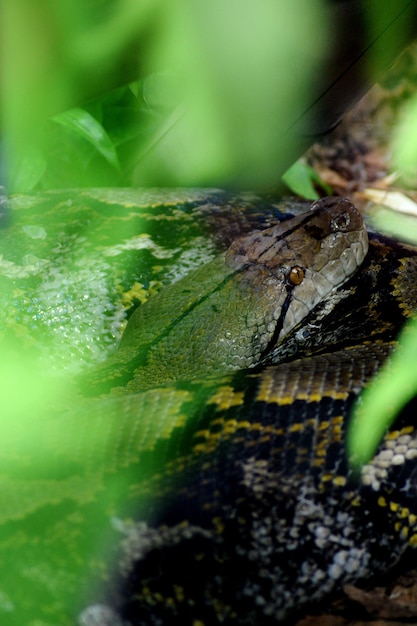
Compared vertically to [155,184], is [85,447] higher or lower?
lower

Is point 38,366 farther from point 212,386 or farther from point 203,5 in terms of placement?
point 203,5

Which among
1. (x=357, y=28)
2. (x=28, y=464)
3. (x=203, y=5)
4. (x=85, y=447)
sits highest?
(x=357, y=28)

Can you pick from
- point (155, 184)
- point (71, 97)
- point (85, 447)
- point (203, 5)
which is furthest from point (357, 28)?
point (85, 447)

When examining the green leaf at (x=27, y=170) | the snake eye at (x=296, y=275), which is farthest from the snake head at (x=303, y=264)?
the green leaf at (x=27, y=170)

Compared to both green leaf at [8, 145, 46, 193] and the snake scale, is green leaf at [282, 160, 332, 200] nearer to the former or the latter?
green leaf at [8, 145, 46, 193]

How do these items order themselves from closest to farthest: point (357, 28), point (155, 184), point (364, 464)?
point (364, 464), point (357, 28), point (155, 184)

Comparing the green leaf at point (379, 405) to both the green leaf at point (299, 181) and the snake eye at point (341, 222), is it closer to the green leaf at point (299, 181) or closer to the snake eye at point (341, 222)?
the snake eye at point (341, 222)

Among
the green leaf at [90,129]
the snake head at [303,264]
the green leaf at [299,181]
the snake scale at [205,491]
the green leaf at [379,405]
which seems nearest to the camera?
the snake scale at [205,491]
